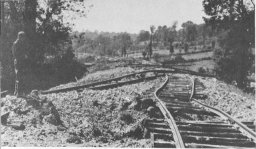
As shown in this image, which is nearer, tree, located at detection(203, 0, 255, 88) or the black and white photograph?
the black and white photograph

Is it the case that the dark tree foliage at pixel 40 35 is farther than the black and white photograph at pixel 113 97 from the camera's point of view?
Yes

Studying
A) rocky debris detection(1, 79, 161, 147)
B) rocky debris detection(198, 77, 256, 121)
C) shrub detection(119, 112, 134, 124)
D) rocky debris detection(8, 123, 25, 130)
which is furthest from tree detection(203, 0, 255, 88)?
rocky debris detection(8, 123, 25, 130)

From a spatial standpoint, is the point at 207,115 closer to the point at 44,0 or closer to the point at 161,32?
the point at 44,0

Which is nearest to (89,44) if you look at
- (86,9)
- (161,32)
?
(161,32)

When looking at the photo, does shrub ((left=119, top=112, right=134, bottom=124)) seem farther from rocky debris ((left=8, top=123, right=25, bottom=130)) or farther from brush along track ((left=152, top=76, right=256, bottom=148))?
rocky debris ((left=8, top=123, right=25, bottom=130))

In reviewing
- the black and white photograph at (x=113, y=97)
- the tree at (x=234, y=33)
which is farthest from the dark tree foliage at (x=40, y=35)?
the tree at (x=234, y=33)

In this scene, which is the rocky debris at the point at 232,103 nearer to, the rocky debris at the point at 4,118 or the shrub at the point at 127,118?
the shrub at the point at 127,118

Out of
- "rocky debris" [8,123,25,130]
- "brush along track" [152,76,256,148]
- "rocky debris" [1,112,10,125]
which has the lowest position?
"brush along track" [152,76,256,148]

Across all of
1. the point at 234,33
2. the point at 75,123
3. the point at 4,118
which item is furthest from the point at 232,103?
the point at 234,33

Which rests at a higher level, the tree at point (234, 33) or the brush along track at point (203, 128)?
the tree at point (234, 33)

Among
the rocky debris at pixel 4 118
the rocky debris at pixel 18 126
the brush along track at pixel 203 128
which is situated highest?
the rocky debris at pixel 4 118

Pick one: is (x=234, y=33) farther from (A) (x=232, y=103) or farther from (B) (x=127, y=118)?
(B) (x=127, y=118)
